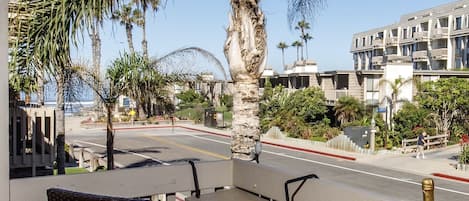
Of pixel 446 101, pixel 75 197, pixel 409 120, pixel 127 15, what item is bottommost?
pixel 409 120

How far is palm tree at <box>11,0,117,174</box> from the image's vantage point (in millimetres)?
5039

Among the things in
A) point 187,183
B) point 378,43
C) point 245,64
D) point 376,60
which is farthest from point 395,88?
point 378,43

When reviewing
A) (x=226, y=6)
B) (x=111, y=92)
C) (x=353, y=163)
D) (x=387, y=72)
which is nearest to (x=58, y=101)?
(x=111, y=92)

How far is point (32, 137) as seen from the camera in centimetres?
878

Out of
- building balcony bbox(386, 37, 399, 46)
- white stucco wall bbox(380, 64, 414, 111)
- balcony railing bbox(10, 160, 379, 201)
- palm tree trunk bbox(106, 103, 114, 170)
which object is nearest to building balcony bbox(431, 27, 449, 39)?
building balcony bbox(386, 37, 399, 46)

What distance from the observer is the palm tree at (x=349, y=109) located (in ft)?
86.9

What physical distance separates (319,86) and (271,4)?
83.9 feet

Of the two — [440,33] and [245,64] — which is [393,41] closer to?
[440,33]

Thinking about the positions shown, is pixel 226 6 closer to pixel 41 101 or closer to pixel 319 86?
pixel 41 101

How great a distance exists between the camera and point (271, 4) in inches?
255

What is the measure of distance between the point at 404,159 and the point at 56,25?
643 inches

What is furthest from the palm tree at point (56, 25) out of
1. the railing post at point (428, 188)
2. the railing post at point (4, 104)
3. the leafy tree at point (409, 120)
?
the leafy tree at point (409, 120)

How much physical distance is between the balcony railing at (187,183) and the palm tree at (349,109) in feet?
76.4

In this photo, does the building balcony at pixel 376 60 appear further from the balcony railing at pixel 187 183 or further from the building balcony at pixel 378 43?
the balcony railing at pixel 187 183
